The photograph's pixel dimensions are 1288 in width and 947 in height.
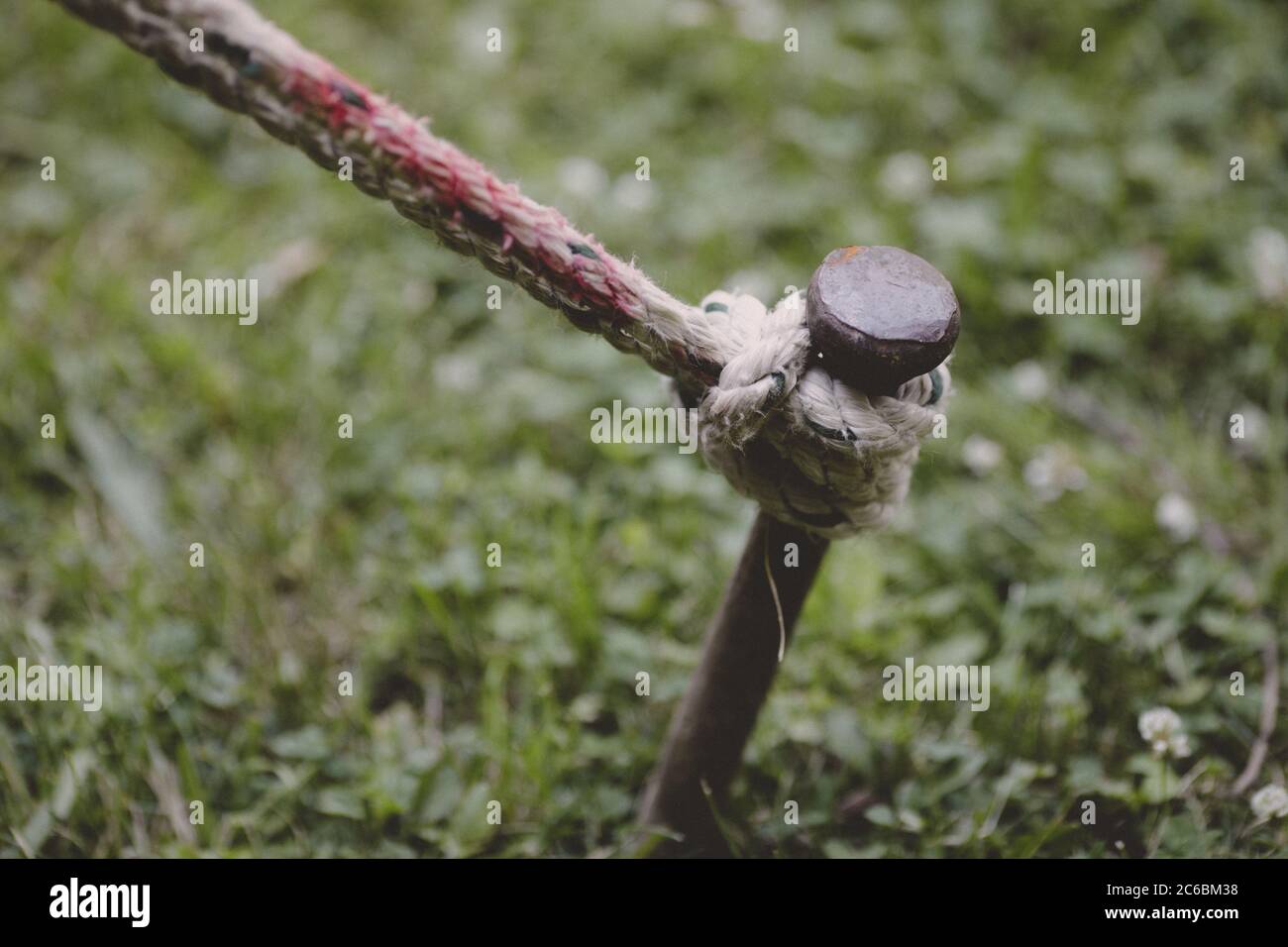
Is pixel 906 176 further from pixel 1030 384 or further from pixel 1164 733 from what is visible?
pixel 1164 733

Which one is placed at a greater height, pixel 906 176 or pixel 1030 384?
pixel 906 176

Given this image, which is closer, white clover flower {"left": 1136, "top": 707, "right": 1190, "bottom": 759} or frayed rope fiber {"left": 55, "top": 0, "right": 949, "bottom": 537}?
frayed rope fiber {"left": 55, "top": 0, "right": 949, "bottom": 537}

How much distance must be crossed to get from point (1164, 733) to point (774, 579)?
955 millimetres

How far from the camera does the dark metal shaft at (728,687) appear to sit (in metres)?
1.59

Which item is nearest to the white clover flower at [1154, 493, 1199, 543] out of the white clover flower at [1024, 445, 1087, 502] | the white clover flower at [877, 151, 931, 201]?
the white clover flower at [1024, 445, 1087, 502]

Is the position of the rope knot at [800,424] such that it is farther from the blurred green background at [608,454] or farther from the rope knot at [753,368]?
the blurred green background at [608,454]

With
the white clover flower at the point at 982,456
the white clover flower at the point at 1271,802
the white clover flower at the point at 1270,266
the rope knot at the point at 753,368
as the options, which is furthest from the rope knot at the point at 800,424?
the white clover flower at the point at 1270,266

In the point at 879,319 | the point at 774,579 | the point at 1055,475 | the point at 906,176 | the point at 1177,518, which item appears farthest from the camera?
the point at 906,176

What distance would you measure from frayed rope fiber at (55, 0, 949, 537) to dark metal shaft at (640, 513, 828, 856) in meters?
0.14

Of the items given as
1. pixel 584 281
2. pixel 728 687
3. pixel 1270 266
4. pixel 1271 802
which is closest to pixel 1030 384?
pixel 1270 266

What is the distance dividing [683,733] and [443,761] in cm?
54

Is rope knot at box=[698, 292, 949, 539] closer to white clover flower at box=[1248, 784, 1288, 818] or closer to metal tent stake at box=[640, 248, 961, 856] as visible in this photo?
metal tent stake at box=[640, 248, 961, 856]

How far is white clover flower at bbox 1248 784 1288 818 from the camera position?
1.91m

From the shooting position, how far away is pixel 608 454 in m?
2.67
